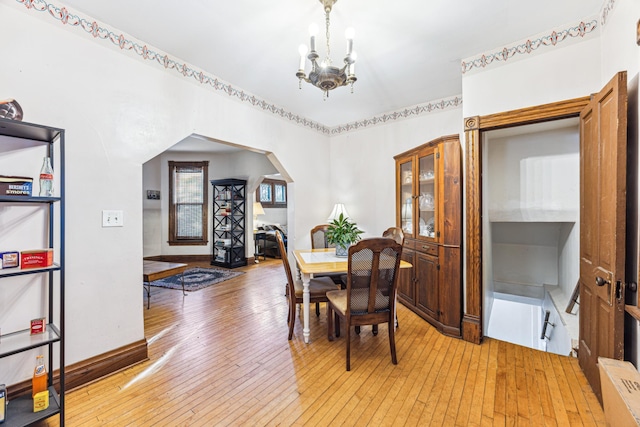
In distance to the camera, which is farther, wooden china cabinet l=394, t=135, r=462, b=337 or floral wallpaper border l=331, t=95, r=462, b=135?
floral wallpaper border l=331, t=95, r=462, b=135

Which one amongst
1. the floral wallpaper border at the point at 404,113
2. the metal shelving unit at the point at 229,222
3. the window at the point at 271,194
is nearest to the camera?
the floral wallpaper border at the point at 404,113

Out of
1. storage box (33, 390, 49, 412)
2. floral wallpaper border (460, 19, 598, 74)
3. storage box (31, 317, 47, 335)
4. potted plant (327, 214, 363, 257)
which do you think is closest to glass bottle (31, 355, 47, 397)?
storage box (33, 390, 49, 412)

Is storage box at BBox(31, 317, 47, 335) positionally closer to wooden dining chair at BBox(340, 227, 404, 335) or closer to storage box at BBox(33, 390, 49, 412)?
storage box at BBox(33, 390, 49, 412)

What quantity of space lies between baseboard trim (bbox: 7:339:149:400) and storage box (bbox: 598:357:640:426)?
2.99 m

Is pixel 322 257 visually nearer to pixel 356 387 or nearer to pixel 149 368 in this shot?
pixel 356 387

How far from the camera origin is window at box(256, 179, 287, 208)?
7.91m

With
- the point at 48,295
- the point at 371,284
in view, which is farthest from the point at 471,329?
the point at 48,295

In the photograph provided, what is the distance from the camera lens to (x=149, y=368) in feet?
7.19

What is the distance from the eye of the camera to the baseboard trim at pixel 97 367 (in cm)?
175

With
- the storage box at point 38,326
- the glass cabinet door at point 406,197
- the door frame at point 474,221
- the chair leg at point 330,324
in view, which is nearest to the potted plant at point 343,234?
the chair leg at point 330,324

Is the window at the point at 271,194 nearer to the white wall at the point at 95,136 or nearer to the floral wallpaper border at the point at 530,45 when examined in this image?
the white wall at the point at 95,136

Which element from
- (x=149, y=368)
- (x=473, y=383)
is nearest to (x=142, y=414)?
(x=149, y=368)

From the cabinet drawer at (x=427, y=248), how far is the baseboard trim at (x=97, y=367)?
282cm

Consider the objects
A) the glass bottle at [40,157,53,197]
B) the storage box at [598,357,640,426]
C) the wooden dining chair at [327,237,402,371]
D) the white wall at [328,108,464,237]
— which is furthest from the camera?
the white wall at [328,108,464,237]
